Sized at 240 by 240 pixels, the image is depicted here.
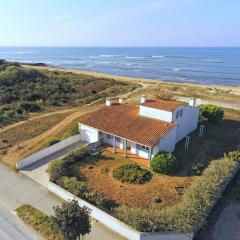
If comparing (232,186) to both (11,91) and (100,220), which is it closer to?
(100,220)

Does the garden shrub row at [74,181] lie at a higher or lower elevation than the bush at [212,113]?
lower

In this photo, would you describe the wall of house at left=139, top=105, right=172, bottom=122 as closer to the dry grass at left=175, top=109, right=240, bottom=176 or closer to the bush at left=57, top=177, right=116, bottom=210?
the dry grass at left=175, top=109, right=240, bottom=176

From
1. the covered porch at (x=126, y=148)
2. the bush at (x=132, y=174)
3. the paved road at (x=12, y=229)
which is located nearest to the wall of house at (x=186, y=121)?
the covered porch at (x=126, y=148)

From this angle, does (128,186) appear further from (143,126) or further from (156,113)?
(156,113)

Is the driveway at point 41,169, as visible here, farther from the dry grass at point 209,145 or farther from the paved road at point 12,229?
the dry grass at point 209,145

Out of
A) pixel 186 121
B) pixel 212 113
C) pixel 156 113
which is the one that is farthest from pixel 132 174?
pixel 212 113

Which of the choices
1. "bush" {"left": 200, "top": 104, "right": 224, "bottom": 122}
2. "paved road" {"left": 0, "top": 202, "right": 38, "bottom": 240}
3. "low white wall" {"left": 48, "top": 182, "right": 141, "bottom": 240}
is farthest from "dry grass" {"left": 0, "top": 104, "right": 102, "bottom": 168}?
"bush" {"left": 200, "top": 104, "right": 224, "bottom": 122}
